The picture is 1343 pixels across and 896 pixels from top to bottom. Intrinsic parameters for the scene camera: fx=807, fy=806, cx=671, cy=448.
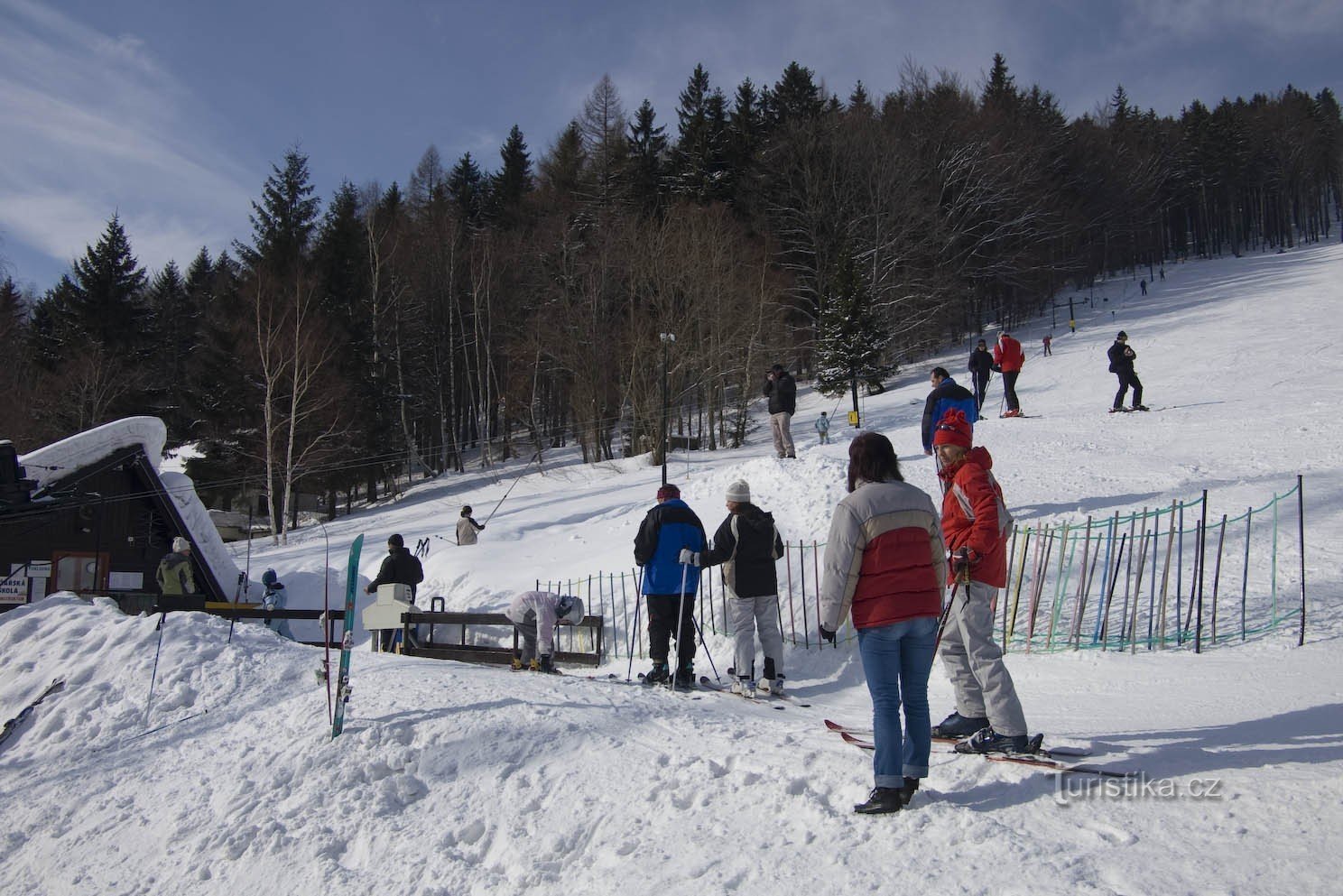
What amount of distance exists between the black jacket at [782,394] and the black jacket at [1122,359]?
6.20 metres

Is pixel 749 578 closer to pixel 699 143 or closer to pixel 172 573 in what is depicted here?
pixel 172 573

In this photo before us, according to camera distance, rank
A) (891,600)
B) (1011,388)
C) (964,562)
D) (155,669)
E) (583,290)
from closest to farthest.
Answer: (891,600) < (964,562) < (155,669) < (1011,388) < (583,290)

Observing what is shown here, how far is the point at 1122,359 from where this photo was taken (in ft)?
50.0

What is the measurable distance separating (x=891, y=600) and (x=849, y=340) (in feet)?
89.0

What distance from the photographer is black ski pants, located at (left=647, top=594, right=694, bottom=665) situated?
6688 millimetres

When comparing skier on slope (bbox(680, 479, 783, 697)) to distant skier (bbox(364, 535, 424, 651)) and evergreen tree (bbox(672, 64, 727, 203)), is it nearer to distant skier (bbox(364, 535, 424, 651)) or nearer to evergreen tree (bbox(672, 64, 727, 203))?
distant skier (bbox(364, 535, 424, 651))

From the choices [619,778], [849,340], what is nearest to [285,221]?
[849,340]

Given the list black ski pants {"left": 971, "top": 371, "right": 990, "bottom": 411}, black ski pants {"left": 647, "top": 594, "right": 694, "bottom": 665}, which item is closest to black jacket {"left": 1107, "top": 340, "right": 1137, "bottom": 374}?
black ski pants {"left": 971, "top": 371, "right": 990, "bottom": 411}

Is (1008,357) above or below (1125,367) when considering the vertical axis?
above

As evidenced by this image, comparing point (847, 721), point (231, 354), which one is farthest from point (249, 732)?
point (231, 354)

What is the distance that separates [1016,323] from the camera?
148 ft

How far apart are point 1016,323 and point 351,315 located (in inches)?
1362

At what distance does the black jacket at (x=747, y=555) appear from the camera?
A: 649 cm

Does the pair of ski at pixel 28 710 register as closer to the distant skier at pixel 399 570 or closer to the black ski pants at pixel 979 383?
the distant skier at pixel 399 570
